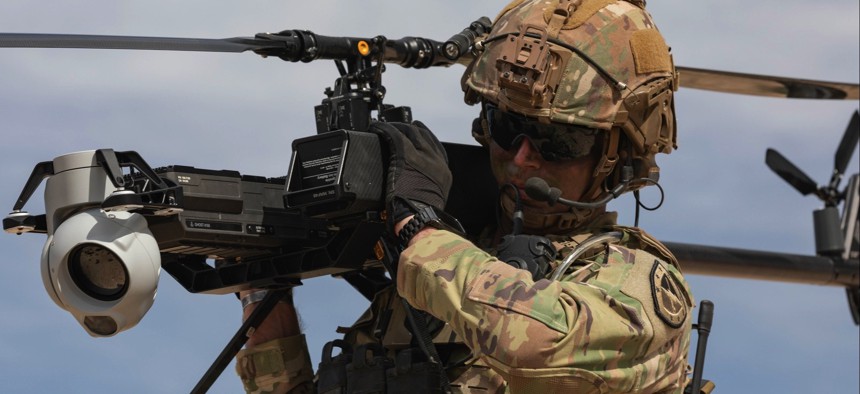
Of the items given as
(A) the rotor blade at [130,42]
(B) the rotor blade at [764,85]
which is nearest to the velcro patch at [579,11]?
(A) the rotor blade at [130,42]

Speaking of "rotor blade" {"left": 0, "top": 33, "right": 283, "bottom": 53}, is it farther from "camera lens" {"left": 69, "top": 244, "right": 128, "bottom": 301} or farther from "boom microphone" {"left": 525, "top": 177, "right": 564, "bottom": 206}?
"boom microphone" {"left": 525, "top": 177, "right": 564, "bottom": 206}

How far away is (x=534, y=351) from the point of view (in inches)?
228

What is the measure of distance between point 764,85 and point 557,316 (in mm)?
7788

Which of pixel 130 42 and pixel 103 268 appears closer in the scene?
pixel 103 268

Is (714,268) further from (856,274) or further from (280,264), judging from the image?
(280,264)

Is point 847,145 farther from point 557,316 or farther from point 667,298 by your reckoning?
point 557,316

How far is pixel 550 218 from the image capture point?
689 centimetres

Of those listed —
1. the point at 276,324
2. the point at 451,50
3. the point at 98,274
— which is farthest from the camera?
the point at 276,324

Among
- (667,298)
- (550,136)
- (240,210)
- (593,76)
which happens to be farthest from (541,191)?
(240,210)

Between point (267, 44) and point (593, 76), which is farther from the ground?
point (267, 44)

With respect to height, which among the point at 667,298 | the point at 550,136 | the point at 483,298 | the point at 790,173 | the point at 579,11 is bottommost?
the point at 483,298

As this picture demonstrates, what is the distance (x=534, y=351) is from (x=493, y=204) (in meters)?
1.49

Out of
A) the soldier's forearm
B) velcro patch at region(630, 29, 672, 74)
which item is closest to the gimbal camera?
the soldier's forearm

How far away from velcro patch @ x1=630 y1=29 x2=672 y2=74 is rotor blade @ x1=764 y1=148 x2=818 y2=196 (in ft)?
39.4
